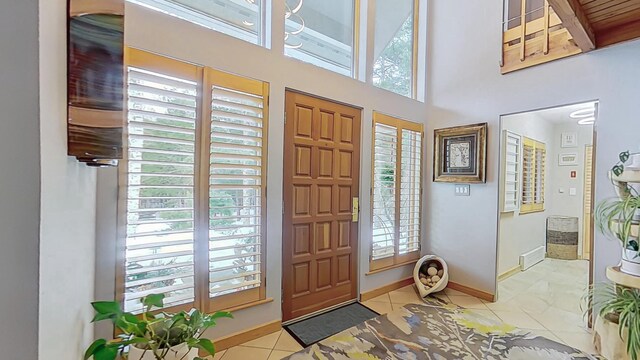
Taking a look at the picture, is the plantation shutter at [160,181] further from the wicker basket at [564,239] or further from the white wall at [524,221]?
the wicker basket at [564,239]

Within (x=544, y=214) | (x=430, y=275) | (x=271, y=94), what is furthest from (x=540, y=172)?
(x=271, y=94)

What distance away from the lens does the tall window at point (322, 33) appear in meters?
2.83

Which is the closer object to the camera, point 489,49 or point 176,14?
point 176,14

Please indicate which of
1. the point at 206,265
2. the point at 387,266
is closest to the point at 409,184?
the point at 387,266

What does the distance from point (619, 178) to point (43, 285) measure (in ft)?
10.9

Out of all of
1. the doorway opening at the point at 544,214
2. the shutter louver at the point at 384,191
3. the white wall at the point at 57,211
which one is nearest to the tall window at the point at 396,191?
the shutter louver at the point at 384,191

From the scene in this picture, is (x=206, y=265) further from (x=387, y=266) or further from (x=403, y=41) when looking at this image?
(x=403, y=41)

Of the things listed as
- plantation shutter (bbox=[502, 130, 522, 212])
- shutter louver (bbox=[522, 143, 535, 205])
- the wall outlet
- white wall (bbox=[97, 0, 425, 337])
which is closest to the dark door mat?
white wall (bbox=[97, 0, 425, 337])

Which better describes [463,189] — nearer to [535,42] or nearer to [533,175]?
[535,42]

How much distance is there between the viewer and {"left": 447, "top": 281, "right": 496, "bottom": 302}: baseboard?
3285 millimetres

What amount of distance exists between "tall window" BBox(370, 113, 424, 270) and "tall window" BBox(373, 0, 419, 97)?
54cm

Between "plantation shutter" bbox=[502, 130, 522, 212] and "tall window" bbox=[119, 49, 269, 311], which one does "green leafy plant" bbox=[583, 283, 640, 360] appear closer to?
"plantation shutter" bbox=[502, 130, 522, 212]

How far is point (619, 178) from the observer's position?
2.17m

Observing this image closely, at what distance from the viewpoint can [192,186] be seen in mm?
2090
